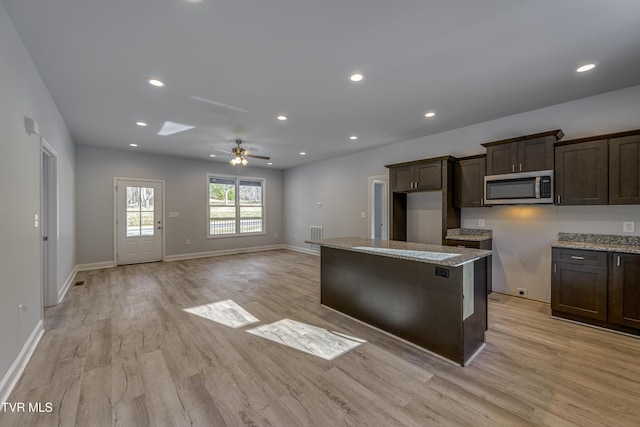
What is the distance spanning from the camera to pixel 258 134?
4984mm

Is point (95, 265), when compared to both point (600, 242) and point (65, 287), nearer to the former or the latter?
point (65, 287)

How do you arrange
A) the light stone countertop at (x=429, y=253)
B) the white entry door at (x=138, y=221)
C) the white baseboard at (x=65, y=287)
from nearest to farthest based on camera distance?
the light stone countertop at (x=429, y=253)
the white baseboard at (x=65, y=287)
the white entry door at (x=138, y=221)

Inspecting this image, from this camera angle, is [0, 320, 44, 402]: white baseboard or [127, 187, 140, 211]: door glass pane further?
[127, 187, 140, 211]: door glass pane

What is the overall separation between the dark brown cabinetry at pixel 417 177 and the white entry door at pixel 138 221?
18.8ft

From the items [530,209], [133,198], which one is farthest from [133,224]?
[530,209]

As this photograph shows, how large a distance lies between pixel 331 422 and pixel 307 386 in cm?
38

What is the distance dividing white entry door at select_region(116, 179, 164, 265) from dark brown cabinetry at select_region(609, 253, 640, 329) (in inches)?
320

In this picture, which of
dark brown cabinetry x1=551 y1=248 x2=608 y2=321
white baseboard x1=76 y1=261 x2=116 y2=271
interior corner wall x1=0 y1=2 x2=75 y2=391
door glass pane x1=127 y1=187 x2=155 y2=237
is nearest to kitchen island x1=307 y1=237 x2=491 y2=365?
dark brown cabinetry x1=551 y1=248 x2=608 y2=321

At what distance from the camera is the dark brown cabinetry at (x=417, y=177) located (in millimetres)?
4473

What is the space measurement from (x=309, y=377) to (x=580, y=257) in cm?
326

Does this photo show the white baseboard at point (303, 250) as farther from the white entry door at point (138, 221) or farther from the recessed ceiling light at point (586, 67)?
the recessed ceiling light at point (586, 67)

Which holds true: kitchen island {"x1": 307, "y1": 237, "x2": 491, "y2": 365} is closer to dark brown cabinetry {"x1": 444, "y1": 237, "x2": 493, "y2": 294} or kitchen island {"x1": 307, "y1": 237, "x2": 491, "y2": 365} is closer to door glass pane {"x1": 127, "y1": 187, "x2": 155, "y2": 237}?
dark brown cabinetry {"x1": 444, "y1": 237, "x2": 493, "y2": 294}

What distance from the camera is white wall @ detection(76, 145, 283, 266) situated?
5867 millimetres

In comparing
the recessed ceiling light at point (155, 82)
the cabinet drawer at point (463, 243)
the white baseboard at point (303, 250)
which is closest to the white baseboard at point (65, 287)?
the recessed ceiling light at point (155, 82)
